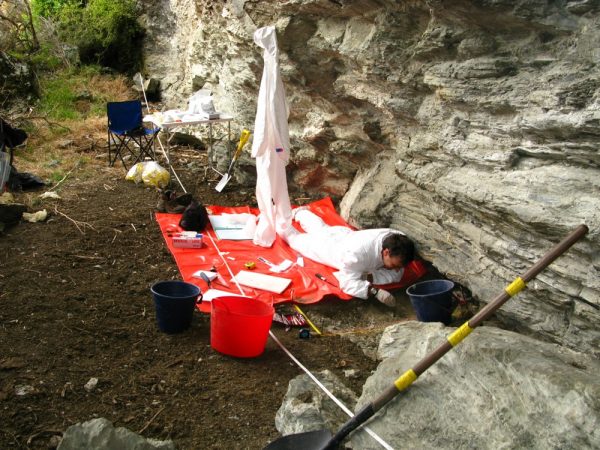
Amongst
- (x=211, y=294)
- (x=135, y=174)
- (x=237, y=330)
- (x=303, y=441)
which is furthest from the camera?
(x=135, y=174)

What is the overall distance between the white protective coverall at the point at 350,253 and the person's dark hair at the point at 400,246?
156mm

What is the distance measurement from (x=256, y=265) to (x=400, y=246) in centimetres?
156

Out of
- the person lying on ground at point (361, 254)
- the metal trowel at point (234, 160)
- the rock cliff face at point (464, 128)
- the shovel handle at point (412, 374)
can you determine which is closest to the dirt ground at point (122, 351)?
the person lying on ground at point (361, 254)

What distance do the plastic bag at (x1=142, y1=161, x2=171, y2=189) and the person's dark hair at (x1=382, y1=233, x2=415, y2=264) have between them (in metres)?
3.70

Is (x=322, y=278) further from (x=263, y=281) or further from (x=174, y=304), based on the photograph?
(x=174, y=304)

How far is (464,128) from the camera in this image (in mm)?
4816

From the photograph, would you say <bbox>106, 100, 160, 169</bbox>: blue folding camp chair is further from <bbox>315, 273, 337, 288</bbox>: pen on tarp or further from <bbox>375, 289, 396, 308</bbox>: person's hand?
<bbox>375, 289, 396, 308</bbox>: person's hand

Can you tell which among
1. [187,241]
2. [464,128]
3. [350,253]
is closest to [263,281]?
[350,253]

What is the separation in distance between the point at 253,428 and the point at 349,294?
2087 millimetres

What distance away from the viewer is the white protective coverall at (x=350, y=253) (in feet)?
18.1

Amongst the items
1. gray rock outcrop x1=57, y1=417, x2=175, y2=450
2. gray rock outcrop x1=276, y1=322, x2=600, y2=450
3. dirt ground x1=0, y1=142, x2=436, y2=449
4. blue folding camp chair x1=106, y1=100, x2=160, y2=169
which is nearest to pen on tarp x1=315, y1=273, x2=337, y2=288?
dirt ground x1=0, y1=142, x2=436, y2=449

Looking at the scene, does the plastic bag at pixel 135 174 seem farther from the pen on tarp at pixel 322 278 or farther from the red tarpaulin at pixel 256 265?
the pen on tarp at pixel 322 278

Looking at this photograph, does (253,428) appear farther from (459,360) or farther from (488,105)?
(488,105)

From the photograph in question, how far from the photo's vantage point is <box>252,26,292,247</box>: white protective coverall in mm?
5840
